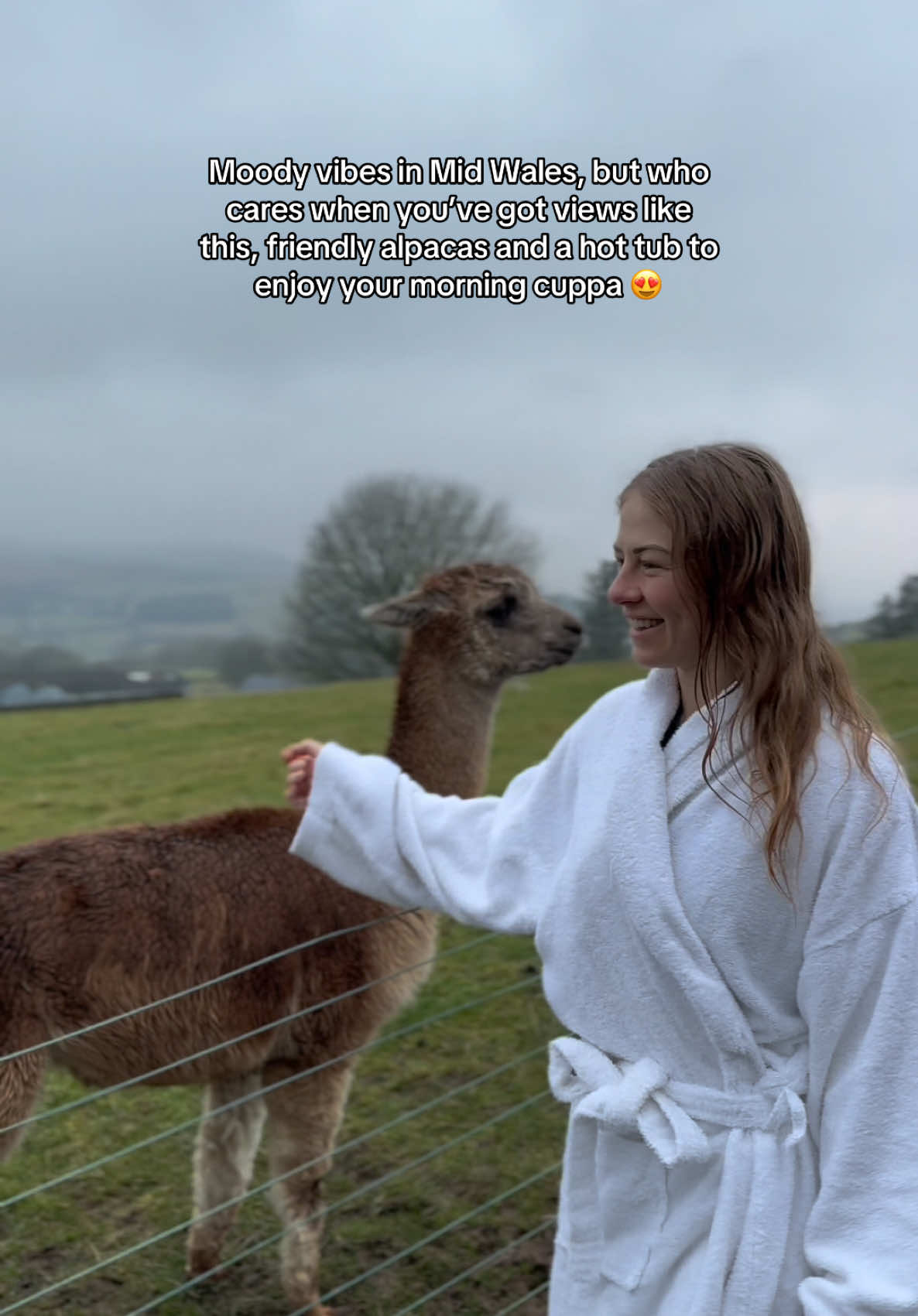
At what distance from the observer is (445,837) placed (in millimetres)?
1378

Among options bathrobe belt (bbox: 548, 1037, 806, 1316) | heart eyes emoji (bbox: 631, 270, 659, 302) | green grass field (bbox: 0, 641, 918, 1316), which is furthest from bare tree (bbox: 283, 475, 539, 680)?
bathrobe belt (bbox: 548, 1037, 806, 1316)

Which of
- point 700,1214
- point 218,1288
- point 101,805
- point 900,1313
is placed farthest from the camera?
point 101,805

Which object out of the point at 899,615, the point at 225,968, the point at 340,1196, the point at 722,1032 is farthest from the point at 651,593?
the point at 899,615

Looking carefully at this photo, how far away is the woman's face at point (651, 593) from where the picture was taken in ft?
3.61

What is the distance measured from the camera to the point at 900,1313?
100cm

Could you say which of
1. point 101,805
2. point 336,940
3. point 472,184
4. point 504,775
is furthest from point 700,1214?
point 472,184

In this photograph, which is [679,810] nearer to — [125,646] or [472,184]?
[125,646]

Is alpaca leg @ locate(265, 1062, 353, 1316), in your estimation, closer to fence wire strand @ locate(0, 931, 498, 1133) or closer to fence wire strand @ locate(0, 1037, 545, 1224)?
fence wire strand @ locate(0, 1037, 545, 1224)

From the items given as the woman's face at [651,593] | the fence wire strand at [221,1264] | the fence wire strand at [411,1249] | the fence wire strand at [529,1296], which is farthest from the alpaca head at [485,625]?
the woman's face at [651,593]

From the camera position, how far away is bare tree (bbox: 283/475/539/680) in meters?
3.99

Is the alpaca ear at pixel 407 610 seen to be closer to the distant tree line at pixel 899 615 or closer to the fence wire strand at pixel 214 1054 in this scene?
the fence wire strand at pixel 214 1054

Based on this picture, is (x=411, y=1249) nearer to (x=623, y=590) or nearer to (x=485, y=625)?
(x=623, y=590)

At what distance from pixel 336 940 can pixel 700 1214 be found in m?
1.22

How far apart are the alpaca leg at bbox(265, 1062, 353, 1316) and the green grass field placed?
0.08 metres
